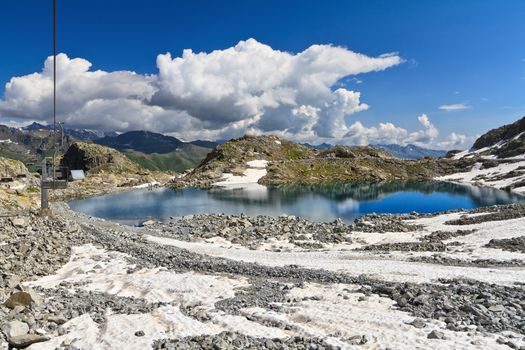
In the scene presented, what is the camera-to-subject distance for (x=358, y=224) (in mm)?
64625

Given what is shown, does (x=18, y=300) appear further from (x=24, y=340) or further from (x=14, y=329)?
(x=24, y=340)

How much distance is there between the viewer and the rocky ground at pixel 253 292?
18359mm

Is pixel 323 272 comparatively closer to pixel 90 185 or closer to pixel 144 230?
pixel 144 230

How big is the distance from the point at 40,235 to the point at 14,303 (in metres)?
19.4

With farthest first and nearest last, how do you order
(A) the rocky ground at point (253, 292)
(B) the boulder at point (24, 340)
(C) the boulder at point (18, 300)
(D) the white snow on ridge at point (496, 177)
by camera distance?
(D) the white snow on ridge at point (496, 177), (C) the boulder at point (18, 300), (A) the rocky ground at point (253, 292), (B) the boulder at point (24, 340)

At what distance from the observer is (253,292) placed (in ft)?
86.4

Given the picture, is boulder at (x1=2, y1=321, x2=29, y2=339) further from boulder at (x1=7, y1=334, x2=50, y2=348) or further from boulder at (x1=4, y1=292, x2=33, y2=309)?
boulder at (x1=4, y1=292, x2=33, y2=309)

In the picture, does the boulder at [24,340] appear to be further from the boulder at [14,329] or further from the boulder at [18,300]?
the boulder at [18,300]

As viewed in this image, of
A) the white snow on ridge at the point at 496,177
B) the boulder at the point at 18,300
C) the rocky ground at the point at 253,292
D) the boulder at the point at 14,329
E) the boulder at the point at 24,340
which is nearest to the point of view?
the boulder at the point at 24,340

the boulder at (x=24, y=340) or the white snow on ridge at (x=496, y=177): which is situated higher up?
the white snow on ridge at (x=496, y=177)

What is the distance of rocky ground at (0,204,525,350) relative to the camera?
18359 mm

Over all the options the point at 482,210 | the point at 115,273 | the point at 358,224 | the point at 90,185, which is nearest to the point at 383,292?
the point at 115,273

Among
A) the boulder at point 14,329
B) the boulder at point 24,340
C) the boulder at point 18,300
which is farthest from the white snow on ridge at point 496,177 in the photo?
the boulder at point 14,329

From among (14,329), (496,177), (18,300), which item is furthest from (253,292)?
(496,177)
